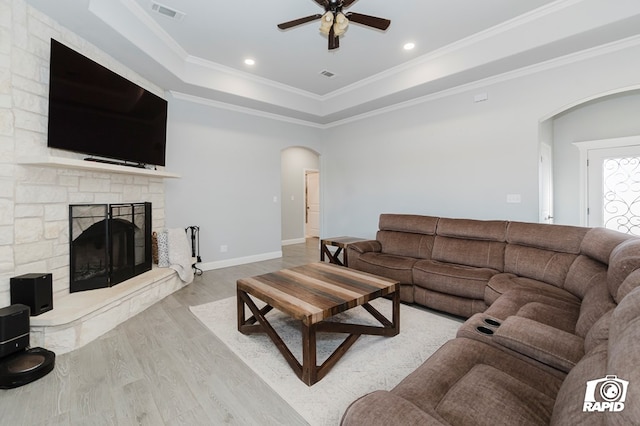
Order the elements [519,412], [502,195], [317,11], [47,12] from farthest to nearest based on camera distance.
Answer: [502,195] < [317,11] < [47,12] < [519,412]

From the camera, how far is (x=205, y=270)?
15.8 ft

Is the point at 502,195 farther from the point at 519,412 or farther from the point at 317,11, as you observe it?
the point at 519,412

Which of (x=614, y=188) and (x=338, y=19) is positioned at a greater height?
(x=338, y=19)

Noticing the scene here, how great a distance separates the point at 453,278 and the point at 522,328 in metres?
1.37

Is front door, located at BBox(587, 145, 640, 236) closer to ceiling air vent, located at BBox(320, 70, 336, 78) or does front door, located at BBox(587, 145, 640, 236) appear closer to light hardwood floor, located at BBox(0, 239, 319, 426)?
ceiling air vent, located at BBox(320, 70, 336, 78)

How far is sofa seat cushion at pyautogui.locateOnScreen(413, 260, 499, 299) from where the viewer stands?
2762 millimetres

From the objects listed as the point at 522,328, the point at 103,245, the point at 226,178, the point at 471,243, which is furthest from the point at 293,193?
the point at 522,328

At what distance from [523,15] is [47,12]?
4.58 m

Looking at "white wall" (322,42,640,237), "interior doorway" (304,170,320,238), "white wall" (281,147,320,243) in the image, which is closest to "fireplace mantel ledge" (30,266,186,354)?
"white wall" (322,42,640,237)

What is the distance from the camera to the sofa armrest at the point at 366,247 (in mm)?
3899

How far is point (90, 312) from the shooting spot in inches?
95.9

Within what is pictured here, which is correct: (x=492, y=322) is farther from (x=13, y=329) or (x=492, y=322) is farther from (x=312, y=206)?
(x=312, y=206)

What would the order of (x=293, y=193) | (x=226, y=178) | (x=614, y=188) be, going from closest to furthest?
(x=614, y=188) → (x=226, y=178) → (x=293, y=193)

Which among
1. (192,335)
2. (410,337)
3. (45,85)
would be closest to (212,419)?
(192,335)
